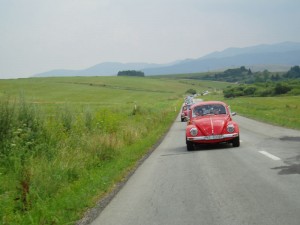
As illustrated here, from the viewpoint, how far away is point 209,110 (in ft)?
56.9

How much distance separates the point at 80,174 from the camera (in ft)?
Answer: 36.4

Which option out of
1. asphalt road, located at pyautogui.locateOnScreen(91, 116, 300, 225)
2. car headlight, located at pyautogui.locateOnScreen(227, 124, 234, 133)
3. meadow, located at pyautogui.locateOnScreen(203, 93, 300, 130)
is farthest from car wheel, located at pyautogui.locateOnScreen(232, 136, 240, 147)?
meadow, located at pyautogui.locateOnScreen(203, 93, 300, 130)

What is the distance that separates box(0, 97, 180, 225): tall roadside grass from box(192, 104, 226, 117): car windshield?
2.33 meters

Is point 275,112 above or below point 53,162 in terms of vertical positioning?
below

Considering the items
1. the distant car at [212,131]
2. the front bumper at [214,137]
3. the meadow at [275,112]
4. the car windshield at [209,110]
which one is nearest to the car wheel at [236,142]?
the distant car at [212,131]

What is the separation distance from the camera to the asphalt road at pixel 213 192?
6438mm

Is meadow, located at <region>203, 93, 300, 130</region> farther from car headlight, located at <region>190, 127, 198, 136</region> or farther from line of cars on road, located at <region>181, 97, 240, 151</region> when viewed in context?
car headlight, located at <region>190, 127, 198, 136</region>

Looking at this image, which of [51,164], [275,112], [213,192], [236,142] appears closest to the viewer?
[213,192]

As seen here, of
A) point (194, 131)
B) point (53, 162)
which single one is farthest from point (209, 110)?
point (53, 162)

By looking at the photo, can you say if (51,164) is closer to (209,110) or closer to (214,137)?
(214,137)

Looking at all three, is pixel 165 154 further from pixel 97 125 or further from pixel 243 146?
pixel 97 125

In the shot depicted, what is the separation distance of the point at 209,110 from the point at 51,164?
25.6 feet

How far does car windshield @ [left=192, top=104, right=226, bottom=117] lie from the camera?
56.6ft

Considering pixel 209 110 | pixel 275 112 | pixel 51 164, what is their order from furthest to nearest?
pixel 275 112 → pixel 209 110 → pixel 51 164
